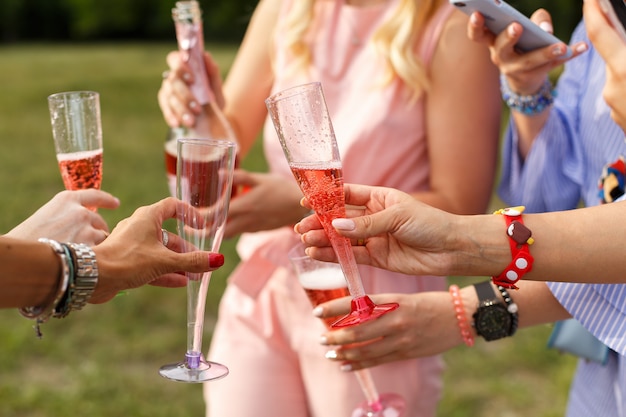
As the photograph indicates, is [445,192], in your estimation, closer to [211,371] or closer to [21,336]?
[211,371]

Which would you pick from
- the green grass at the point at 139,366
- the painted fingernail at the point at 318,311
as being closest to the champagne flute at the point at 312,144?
the painted fingernail at the point at 318,311

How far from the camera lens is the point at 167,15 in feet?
86.2

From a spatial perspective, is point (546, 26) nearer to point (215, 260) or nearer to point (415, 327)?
point (415, 327)

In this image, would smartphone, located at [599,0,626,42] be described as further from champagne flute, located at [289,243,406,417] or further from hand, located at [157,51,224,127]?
hand, located at [157,51,224,127]

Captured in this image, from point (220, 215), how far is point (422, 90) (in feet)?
3.69

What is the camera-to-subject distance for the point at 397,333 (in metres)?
2.41

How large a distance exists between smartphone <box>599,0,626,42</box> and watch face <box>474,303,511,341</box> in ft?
2.67

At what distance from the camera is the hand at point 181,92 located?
288 cm

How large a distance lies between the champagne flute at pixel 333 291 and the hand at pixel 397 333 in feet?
0.18

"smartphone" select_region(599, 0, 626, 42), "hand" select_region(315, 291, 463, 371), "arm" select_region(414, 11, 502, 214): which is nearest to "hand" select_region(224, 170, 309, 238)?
"arm" select_region(414, 11, 502, 214)

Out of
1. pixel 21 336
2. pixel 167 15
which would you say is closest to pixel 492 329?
pixel 21 336

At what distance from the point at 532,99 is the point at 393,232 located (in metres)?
0.99

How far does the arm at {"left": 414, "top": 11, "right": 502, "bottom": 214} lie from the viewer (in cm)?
279

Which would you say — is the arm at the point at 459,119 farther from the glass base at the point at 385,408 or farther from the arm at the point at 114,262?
the arm at the point at 114,262
